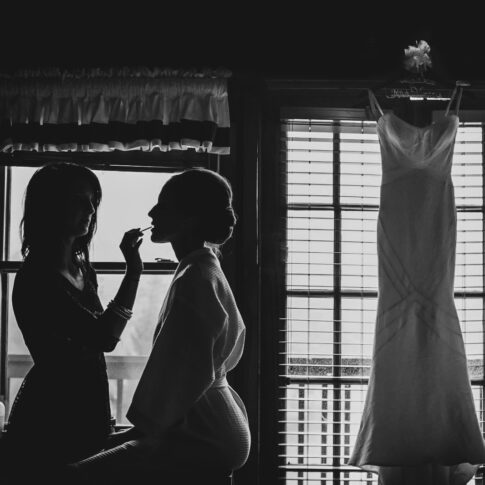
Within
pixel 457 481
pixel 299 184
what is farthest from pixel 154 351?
pixel 457 481

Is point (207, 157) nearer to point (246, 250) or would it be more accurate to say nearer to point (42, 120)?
point (246, 250)

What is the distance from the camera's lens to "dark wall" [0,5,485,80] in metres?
3.27

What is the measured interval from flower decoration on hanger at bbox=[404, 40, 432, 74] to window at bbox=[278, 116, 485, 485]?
1.17 feet

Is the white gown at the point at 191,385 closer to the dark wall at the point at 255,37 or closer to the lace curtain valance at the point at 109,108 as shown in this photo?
the lace curtain valance at the point at 109,108

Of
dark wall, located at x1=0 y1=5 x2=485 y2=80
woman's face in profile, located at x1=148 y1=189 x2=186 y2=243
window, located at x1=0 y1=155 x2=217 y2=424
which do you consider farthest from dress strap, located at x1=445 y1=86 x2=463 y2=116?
woman's face in profile, located at x1=148 y1=189 x2=186 y2=243

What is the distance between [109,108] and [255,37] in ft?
2.56

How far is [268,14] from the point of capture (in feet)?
10.9

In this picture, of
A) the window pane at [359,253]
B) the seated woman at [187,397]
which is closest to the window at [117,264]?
the window pane at [359,253]

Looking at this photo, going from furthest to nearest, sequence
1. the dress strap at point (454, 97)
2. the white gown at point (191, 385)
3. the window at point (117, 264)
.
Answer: the window at point (117, 264), the dress strap at point (454, 97), the white gown at point (191, 385)

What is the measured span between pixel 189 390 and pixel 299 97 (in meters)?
1.73

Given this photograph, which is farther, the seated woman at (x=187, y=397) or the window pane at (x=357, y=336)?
the window pane at (x=357, y=336)

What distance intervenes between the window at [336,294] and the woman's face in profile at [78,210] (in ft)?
3.26

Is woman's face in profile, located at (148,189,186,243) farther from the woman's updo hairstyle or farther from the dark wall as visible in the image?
the dark wall

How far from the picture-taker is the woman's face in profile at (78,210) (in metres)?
2.59
